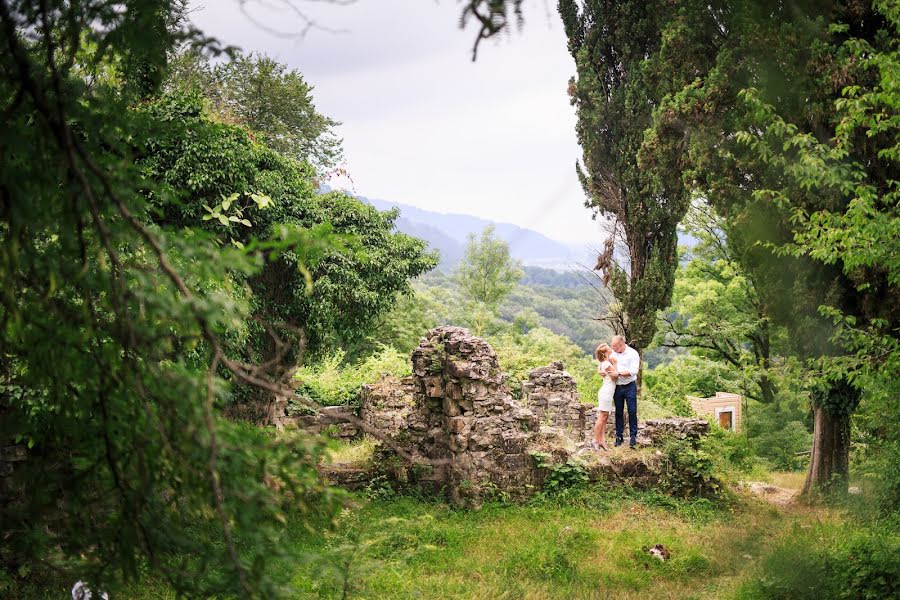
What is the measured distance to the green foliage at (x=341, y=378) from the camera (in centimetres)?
1572

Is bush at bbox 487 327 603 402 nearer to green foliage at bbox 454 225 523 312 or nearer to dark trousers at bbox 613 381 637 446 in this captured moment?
dark trousers at bbox 613 381 637 446

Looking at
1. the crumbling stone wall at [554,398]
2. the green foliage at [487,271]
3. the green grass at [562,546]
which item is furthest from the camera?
the green foliage at [487,271]

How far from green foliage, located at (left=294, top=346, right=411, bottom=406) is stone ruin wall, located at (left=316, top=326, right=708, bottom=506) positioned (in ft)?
9.83

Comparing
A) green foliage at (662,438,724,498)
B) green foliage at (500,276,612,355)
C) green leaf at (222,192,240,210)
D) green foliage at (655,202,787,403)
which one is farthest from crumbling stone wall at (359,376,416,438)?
green foliage at (500,276,612,355)

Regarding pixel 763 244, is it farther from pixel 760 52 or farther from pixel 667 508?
pixel 667 508

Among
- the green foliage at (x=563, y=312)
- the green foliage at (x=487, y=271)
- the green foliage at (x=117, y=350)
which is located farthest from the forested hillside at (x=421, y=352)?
the green foliage at (x=563, y=312)

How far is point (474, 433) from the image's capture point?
11.0m

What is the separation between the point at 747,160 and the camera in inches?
427

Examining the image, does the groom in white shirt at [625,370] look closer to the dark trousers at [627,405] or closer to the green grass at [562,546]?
the dark trousers at [627,405]

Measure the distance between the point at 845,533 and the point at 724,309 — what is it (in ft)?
44.1

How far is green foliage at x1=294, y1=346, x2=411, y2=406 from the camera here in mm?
15719

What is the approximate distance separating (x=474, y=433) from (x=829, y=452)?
238 inches

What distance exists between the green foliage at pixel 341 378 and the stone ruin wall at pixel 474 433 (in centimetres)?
300

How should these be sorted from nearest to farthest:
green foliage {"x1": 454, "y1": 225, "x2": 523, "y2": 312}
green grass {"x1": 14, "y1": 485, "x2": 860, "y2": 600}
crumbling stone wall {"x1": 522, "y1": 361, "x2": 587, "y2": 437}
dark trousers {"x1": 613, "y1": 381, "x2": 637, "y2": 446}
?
green grass {"x1": 14, "y1": 485, "x2": 860, "y2": 600}, dark trousers {"x1": 613, "y1": 381, "x2": 637, "y2": 446}, crumbling stone wall {"x1": 522, "y1": 361, "x2": 587, "y2": 437}, green foliage {"x1": 454, "y1": 225, "x2": 523, "y2": 312}
